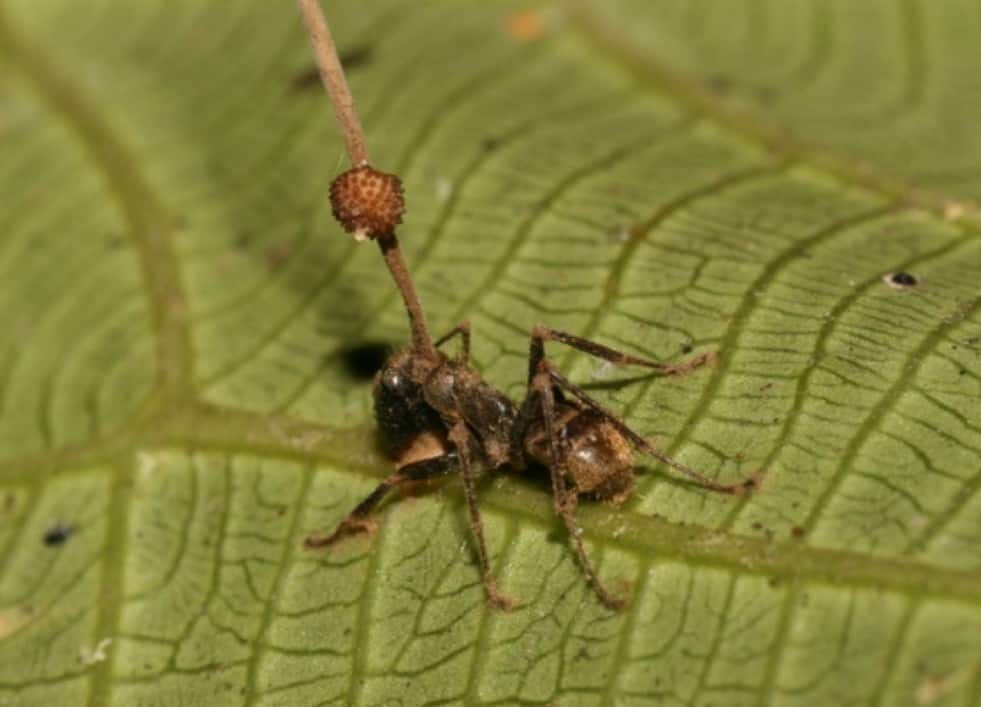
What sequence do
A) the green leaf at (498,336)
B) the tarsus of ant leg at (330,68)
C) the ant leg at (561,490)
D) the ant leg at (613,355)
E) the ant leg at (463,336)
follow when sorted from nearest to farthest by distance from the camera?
1. the tarsus of ant leg at (330,68)
2. the green leaf at (498,336)
3. the ant leg at (561,490)
4. the ant leg at (613,355)
5. the ant leg at (463,336)

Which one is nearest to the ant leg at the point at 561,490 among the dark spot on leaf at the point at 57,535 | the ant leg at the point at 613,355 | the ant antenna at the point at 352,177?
the ant leg at the point at 613,355

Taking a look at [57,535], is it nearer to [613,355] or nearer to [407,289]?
[407,289]

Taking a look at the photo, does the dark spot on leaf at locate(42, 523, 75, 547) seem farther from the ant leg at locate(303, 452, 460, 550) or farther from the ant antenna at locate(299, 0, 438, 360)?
the ant antenna at locate(299, 0, 438, 360)

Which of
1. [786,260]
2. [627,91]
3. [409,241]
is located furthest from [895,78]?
[409,241]

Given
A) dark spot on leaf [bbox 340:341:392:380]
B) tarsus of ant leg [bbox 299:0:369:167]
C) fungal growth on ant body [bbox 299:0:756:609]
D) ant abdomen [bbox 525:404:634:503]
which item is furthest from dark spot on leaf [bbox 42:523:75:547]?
tarsus of ant leg [bbox 299:0:369:167]

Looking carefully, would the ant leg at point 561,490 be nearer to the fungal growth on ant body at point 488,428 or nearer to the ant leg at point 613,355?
the fungal growth on ant body at point 488,428
